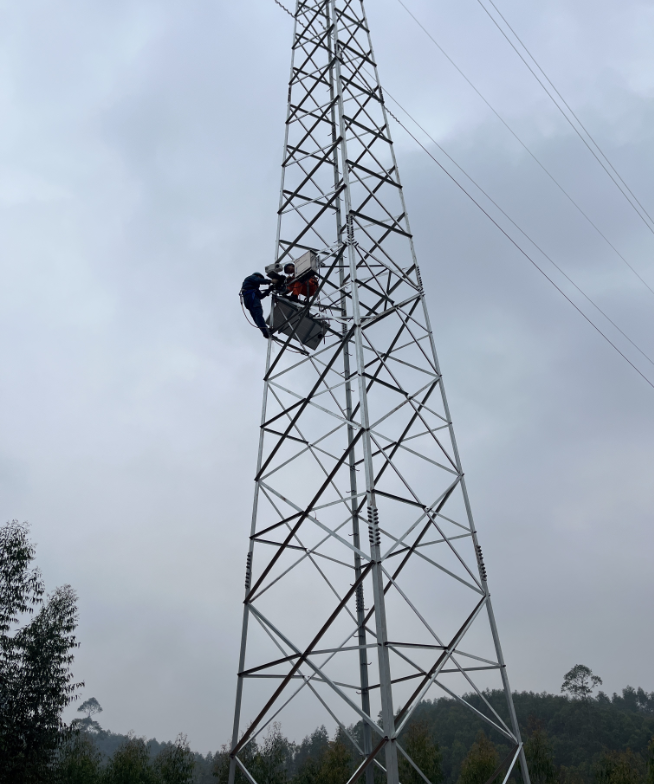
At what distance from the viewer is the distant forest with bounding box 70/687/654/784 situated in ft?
93.1

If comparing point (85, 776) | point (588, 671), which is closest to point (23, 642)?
point (85, 776)

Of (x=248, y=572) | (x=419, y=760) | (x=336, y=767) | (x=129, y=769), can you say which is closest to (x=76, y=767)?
(x=129, y=769)

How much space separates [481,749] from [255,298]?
3043cm

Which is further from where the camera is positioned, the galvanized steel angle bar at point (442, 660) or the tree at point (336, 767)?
the tree at point (336, 767)

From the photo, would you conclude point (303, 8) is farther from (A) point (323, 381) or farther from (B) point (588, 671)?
(B) point (588, 671)

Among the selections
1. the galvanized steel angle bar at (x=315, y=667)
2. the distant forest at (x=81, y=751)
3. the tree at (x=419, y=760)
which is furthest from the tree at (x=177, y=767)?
the galvanized steel angle bar at (x=315, y=667)

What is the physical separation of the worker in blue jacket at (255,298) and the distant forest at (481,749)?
707 centimetres

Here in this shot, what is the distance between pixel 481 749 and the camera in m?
32.1

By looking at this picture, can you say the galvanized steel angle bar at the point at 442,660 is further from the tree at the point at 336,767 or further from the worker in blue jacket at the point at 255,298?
the tree at the point at 336,767

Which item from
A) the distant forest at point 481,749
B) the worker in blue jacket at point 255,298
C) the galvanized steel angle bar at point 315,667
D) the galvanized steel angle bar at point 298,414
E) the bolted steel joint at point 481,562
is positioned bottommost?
the distant forest at point 481,749

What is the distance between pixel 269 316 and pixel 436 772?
25.9 metres

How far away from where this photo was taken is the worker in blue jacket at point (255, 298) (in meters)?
11.7

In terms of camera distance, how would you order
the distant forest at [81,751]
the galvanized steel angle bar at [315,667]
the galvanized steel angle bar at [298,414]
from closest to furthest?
the galvanized steel angle bar at [315,667] → the galvanized steel angle bar at [298,414] → the distant forest at [81,751]

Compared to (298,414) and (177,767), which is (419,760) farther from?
(298,414)
